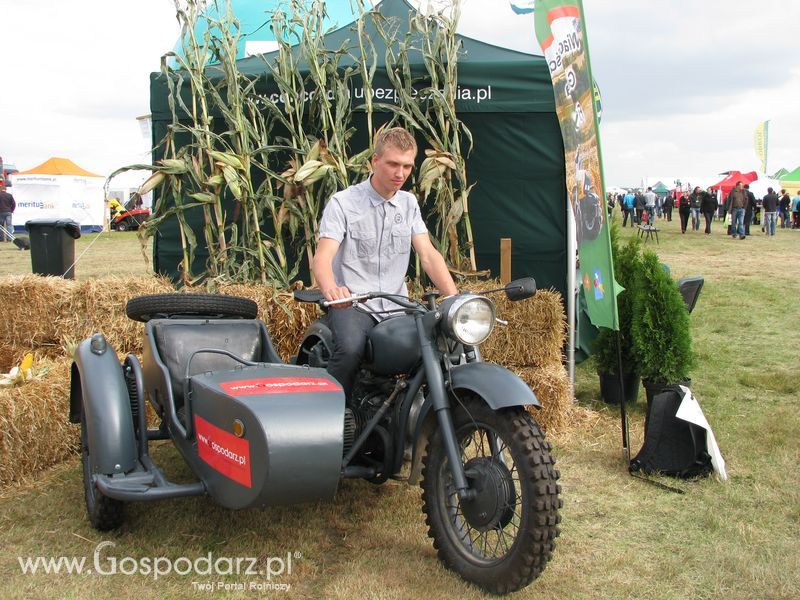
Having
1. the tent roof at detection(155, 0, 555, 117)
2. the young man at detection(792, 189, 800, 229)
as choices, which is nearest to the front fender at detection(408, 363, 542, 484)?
the tent roof at detection(155, 0, 555, 117)

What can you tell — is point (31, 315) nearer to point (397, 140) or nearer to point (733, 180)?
point (397, 140)

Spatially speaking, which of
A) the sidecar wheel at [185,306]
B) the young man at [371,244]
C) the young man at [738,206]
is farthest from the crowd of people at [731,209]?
the sidecar wheel at [185,306]

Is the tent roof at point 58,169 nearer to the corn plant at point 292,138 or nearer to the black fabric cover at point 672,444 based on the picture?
the corn plant at point 292,138

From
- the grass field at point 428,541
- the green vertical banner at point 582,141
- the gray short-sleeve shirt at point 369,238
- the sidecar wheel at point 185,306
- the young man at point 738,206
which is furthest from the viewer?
the young man at point 738,206

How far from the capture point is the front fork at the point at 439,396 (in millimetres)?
2684

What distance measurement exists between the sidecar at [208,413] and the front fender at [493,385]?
0.44 m

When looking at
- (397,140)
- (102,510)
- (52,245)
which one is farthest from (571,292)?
(52,245)

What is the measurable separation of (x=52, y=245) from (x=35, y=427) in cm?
339

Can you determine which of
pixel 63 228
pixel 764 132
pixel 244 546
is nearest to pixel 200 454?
pixel 244 546

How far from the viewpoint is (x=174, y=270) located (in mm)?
6258

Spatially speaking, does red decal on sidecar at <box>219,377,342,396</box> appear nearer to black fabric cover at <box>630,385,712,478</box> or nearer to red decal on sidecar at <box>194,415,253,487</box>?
red decal on sidecar at <box>194,415,253,487</box>

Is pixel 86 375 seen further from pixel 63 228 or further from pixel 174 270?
pixel 63 228

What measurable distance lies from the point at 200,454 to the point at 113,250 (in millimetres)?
15813

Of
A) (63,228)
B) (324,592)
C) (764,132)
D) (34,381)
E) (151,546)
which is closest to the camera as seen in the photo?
(324,592)
